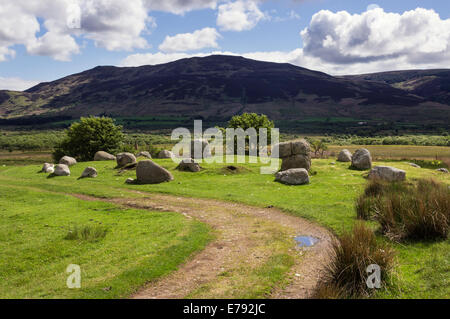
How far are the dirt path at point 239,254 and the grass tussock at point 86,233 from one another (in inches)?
238

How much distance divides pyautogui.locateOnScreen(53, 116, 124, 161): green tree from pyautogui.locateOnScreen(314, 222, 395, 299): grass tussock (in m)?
57.1

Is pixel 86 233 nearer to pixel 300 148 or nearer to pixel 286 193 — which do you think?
pixel 286 193

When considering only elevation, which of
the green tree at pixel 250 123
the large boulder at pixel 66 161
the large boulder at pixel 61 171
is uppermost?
the green tree at pixel 250 123

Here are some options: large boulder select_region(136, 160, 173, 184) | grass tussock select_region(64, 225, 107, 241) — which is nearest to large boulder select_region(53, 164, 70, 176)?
large boulder select_region(136, 160, 173, 184)

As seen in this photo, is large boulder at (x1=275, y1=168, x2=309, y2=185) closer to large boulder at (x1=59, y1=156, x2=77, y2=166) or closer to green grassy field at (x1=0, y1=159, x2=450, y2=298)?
green grassy field at (x1=0, y1=159, x2=450, y2=298)

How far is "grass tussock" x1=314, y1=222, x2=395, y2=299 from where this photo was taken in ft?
33.9

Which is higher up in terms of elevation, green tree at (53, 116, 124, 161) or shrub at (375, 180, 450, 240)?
green tree at (53, 116, 124, 161)

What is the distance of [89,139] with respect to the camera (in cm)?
6078

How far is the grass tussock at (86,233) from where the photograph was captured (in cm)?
1667

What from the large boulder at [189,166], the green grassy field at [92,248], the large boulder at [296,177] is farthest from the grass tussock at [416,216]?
the large boulder at [189,166]

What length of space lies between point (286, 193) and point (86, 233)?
1763 centimetres

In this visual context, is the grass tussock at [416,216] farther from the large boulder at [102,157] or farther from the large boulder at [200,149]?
the large boulder at [102,157]
